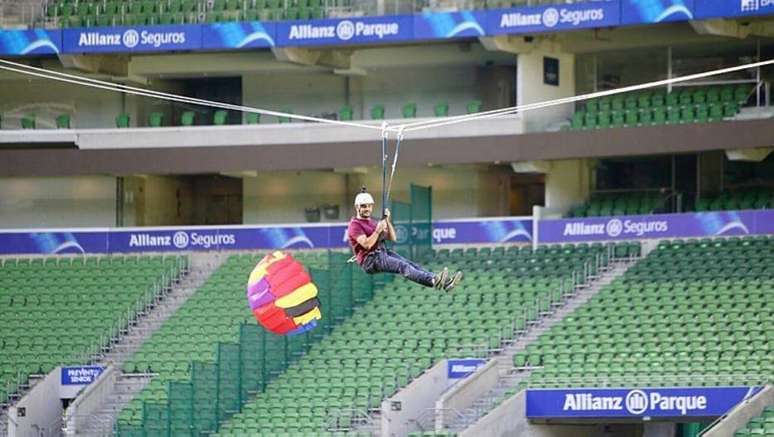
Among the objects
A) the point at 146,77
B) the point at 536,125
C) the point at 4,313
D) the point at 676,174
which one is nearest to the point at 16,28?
the point at 146,77

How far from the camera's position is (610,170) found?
4847 centimetres

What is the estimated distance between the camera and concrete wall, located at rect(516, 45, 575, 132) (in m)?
47.0

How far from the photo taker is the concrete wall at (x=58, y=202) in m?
50.2

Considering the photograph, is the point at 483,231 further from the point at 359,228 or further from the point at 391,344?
the point at 359,228

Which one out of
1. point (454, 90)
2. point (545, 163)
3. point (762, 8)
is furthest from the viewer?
point (454, 90)

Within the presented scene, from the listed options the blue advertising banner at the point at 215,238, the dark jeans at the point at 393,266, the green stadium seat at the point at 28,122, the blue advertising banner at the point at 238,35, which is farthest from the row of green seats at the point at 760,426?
the green stadium seat at the point at 28,122

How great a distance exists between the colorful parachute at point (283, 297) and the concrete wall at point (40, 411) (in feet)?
14.5

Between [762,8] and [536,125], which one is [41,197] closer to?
[536,125]

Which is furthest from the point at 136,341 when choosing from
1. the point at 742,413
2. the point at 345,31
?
the point at 742,413

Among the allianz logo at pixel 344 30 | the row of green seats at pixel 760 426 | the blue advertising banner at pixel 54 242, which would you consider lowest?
the row of green seats at pixel 760 426

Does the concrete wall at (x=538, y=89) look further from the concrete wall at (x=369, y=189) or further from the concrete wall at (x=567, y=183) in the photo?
the concrete wall at (x=369, y=189)

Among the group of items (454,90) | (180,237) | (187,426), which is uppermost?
(454,90)

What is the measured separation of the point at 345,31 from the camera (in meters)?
47.1

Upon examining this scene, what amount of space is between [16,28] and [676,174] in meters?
15.3
